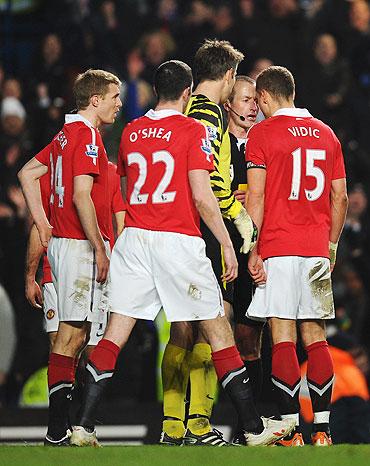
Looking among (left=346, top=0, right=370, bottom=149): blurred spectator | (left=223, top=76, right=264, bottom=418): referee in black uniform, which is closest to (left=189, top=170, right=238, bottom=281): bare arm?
(left=223, top=76, right=264, bottom=418): referee in black uniform

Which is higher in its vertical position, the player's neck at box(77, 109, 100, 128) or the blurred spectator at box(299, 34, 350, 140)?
the player's neck at box(77, 109, 100, 128)

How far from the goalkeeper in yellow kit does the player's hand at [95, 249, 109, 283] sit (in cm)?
54

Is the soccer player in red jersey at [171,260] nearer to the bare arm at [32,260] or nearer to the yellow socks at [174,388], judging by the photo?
the yellow socks at [174,388]

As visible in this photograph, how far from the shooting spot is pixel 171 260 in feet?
26.4

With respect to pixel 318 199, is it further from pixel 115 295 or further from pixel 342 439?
pixel 342 439

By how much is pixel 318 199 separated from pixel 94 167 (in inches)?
55.1

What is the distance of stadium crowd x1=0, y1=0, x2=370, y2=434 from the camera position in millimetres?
13422

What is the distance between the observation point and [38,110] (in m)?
15.0

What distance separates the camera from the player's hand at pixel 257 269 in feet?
27.6

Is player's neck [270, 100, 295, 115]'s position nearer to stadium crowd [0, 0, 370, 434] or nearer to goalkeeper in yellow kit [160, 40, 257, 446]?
goalkeeper in yellow kit [160, 40, 257, 446]

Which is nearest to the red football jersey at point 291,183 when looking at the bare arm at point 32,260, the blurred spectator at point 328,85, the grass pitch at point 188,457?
the bare arm at point 32,260

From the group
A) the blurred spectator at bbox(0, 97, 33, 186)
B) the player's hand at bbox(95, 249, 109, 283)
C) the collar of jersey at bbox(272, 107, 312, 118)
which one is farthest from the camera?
the blurred spectator at bbox(0, 97, 33, 186)

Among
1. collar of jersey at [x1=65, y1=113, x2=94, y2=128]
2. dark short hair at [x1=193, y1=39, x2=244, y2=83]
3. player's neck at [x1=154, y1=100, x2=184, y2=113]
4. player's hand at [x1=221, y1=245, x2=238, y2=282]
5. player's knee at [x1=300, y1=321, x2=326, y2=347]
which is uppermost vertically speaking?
dark short hair at [x1=193, y1=39, x2=244, y2=83]

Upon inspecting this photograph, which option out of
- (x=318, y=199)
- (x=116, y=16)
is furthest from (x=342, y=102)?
(x=318, y=199)
